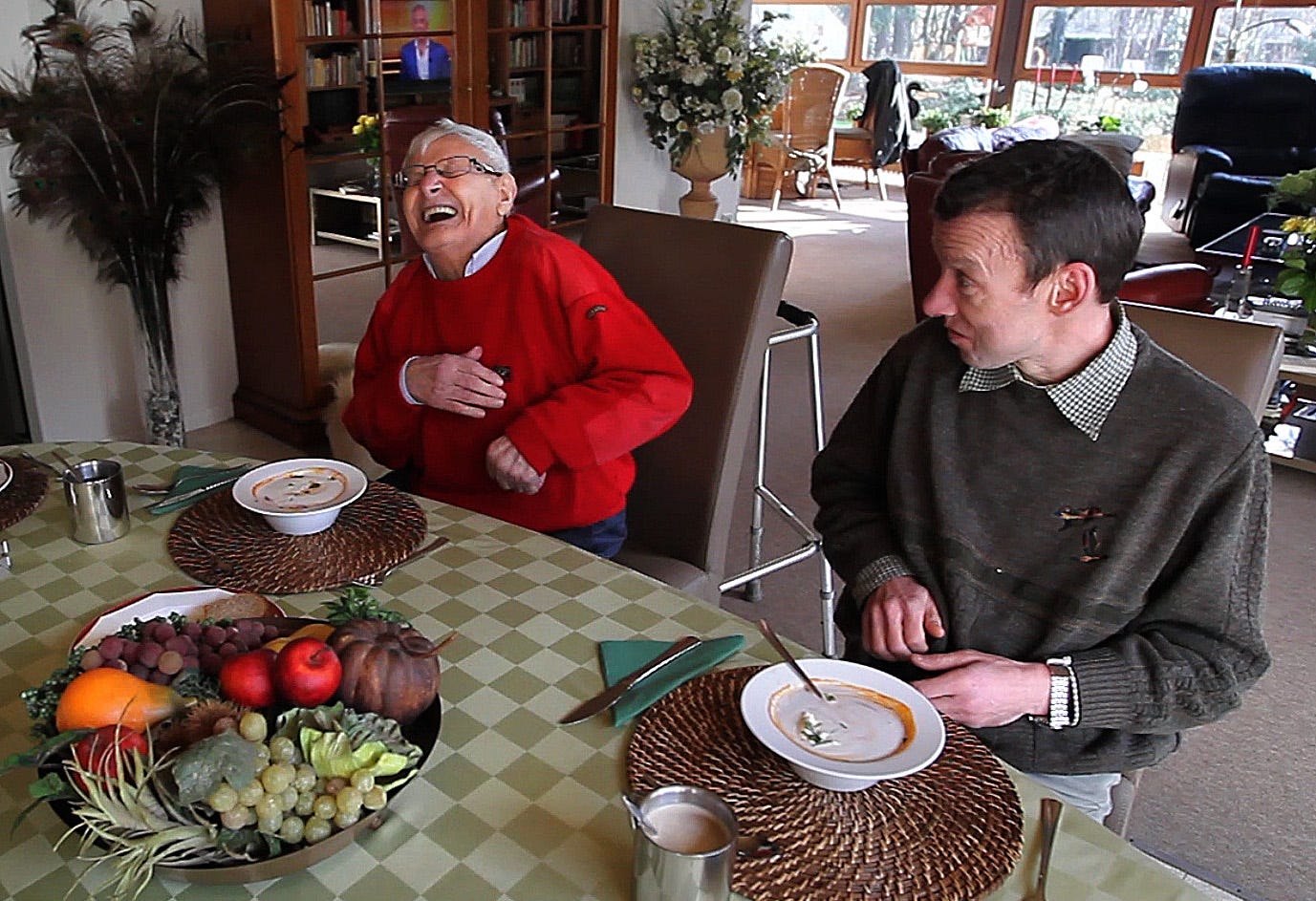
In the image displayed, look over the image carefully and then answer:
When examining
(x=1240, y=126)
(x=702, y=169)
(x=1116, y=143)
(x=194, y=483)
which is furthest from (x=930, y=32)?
(x=194, y=483)

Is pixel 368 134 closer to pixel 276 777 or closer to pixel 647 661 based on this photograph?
pixel 647 661

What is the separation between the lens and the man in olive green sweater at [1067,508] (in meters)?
1.07

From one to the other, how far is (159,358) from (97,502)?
181 centimetres

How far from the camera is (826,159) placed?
309 inches

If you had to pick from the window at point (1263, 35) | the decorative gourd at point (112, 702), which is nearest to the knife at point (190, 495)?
the decorative gourd at point (112, 702)

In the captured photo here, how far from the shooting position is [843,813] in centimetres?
82

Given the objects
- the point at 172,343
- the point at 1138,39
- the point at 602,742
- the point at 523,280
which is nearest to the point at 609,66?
the point at 172,343

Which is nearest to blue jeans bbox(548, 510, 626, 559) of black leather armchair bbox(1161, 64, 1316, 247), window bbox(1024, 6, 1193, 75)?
black leather armchair bbox(1161, 64, 1316, 247)

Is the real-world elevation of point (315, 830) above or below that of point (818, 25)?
below

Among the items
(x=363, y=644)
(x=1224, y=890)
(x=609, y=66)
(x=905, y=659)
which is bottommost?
(x=1224, y=890)

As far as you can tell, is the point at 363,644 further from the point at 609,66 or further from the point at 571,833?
the point at 609,66

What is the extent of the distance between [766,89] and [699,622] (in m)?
3.76

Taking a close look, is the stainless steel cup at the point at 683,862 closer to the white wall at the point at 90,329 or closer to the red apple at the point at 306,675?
the red apple at the point at 306,675

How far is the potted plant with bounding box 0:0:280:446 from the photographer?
2484 mm
